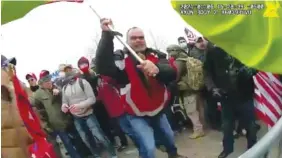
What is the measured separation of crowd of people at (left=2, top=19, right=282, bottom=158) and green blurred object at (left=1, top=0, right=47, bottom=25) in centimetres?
21

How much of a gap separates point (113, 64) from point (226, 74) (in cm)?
41

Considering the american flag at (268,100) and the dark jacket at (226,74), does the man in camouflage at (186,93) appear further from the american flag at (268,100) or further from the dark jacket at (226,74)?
the american flag at (268,100)

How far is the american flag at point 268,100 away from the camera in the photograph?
2.02 metres

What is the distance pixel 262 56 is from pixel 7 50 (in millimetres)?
893

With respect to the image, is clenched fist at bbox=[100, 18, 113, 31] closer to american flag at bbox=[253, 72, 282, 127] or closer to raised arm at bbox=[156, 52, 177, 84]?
raised arm at bbox=[156, 52, 177, 84]

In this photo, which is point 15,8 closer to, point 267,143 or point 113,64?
point 113,64

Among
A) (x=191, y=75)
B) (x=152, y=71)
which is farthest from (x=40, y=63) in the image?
(x=191, y=75)

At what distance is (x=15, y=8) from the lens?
6.37ft

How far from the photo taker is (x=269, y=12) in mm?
1930

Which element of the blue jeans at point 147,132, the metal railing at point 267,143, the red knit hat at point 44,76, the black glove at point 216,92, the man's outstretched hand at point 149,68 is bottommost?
the metal railing at point 267,143

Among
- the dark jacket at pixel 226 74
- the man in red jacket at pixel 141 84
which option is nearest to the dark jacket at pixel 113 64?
the man in red jacket at pixel 141 84

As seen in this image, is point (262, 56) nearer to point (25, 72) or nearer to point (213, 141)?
point (213, 141)

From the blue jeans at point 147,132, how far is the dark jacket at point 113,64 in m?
0.14

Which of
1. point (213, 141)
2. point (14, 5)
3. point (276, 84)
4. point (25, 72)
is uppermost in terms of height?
point (14, 5)
